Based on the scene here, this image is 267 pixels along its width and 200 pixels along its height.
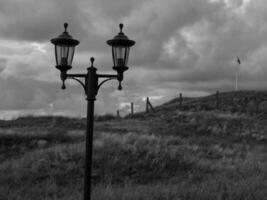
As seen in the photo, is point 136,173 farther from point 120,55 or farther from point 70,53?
point 70,53

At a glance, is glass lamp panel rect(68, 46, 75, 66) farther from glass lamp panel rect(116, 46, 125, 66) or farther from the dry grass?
the dry grass

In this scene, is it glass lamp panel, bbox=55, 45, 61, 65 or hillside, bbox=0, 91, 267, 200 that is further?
hillside, bbox=0, 91, 267, 200

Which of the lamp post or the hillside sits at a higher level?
the lamp post

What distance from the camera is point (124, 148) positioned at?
A: 19.3 m

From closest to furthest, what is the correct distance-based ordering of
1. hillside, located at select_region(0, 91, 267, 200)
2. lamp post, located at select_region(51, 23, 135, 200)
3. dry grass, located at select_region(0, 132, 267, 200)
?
lamp post, located at select_region(51, 23, 135, 200) → dry grass, located at select_region(0, 132, 267, 200) → hillside, located at select_region(0, 91, 267, 200)

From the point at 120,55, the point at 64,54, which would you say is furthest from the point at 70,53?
the point at 120,55

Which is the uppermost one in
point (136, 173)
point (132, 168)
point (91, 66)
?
point (91, 66)

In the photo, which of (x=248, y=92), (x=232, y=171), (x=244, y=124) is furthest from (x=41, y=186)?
(x=248, y=92)

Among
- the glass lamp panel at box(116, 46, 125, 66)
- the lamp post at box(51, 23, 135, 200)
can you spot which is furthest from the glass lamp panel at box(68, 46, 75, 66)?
the glass lamp panel at box(116, 46, 125, 66)

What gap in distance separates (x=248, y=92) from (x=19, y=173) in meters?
44.5

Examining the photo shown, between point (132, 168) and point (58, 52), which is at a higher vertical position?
point (58, 52)

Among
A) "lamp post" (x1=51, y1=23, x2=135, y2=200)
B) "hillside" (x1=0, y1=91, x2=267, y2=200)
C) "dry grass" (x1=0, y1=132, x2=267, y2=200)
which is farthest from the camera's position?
"hillside" (x1=0, y1=91, x2=267, y2=200)

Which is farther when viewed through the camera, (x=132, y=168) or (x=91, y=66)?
(x=132, y=168)

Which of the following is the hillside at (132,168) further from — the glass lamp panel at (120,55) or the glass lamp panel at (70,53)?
the glass lamp panel at (70,53)
